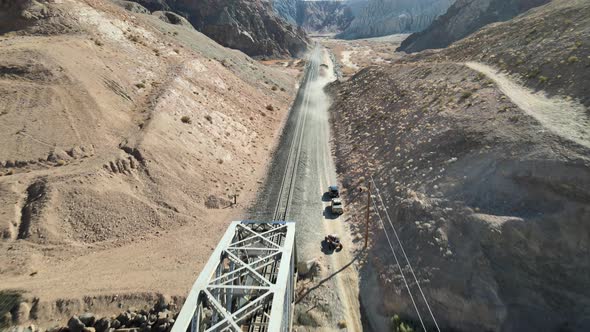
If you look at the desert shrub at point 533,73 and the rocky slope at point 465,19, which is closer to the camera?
the desert shrub at point 533,73

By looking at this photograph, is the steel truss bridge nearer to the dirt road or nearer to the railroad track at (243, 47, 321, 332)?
the railroad track at (243, 47, 321, 332)

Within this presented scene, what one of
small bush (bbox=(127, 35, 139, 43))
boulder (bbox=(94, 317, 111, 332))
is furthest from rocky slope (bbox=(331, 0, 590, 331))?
small bush (bbox=(127, 35, 139, 43))

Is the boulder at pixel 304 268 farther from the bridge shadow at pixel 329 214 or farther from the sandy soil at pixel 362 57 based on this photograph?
the sandy soil at pixel 362 57

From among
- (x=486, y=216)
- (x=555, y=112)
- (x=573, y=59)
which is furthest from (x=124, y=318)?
(x=573, y=59)

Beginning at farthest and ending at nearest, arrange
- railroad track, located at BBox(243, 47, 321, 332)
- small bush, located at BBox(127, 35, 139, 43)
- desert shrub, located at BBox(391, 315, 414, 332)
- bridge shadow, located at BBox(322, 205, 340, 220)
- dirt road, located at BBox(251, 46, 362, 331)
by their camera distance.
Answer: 1. small bush, located at BBox(127, 35, 139, 43)
2. bridge shadow, located at BBox(322, 205, 340, 220)
3. dirt road, located at BBox(251, 46, 362, 331)
4. desert shrub, located at BBox(391, 315, 414, 332)
5. railroad track, located at BBox(243, 47, 321, 332)

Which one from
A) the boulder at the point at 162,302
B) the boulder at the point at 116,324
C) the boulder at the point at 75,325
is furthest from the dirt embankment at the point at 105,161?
the boulder at the point at 116,324
